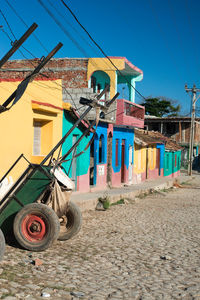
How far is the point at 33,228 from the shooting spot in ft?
21.7

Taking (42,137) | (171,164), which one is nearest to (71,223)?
(42,137)

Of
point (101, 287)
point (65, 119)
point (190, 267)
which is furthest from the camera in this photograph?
point (65, 119)

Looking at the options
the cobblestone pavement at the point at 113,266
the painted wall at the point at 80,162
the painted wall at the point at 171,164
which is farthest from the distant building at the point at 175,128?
the cobblestone pavement at the point at 113,266

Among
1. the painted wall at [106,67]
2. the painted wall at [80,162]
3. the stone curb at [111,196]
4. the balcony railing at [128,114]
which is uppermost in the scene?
the painted wall at [106,67]

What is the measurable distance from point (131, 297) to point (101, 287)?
46cm

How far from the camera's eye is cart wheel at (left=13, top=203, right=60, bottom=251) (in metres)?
6.55

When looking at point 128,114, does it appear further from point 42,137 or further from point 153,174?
point 153,174

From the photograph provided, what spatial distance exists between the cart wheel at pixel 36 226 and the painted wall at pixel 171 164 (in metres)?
27.9

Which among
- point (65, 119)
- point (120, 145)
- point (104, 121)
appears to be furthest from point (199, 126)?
point (65, 119)

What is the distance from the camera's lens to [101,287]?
16.6 feet

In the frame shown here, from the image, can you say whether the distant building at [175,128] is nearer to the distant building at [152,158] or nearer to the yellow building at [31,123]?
the distant building at [152,158]

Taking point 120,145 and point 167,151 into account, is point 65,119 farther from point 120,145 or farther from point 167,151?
point 167,151

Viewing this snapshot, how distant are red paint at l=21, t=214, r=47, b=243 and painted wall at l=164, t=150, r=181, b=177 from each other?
27913mm

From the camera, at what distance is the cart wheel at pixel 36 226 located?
6.55 metres
